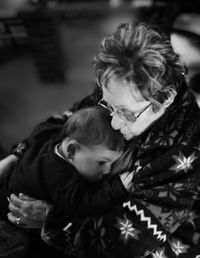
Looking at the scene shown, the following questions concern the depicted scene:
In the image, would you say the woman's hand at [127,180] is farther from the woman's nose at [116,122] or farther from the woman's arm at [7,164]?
the woman's arm at [7,164]

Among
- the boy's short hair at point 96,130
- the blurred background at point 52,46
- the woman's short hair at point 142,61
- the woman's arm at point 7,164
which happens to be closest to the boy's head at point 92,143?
A: the boy's short hair at point 96,130

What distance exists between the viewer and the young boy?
1212mm

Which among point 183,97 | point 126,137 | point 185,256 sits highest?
point 183,97

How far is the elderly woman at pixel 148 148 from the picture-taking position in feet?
3.27

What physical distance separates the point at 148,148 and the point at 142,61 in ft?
1.01

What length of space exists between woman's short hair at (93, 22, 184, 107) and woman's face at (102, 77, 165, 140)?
0.02m

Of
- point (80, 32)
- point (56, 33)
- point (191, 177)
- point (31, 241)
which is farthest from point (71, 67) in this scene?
point (191, 177)

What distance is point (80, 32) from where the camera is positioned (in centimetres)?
429

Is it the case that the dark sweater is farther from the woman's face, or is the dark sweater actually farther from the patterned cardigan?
the woman's face

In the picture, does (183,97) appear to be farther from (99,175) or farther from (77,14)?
(77,14)

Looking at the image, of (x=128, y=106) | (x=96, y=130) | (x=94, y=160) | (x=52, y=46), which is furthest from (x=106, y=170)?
(x=52, y=46)

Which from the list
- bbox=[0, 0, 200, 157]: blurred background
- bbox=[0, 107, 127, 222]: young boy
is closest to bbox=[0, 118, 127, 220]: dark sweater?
bbox=[0, 107, 127, 222]: young boy

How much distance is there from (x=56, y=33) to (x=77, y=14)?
0.73 m

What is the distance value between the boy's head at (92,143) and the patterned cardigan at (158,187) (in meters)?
0.08
